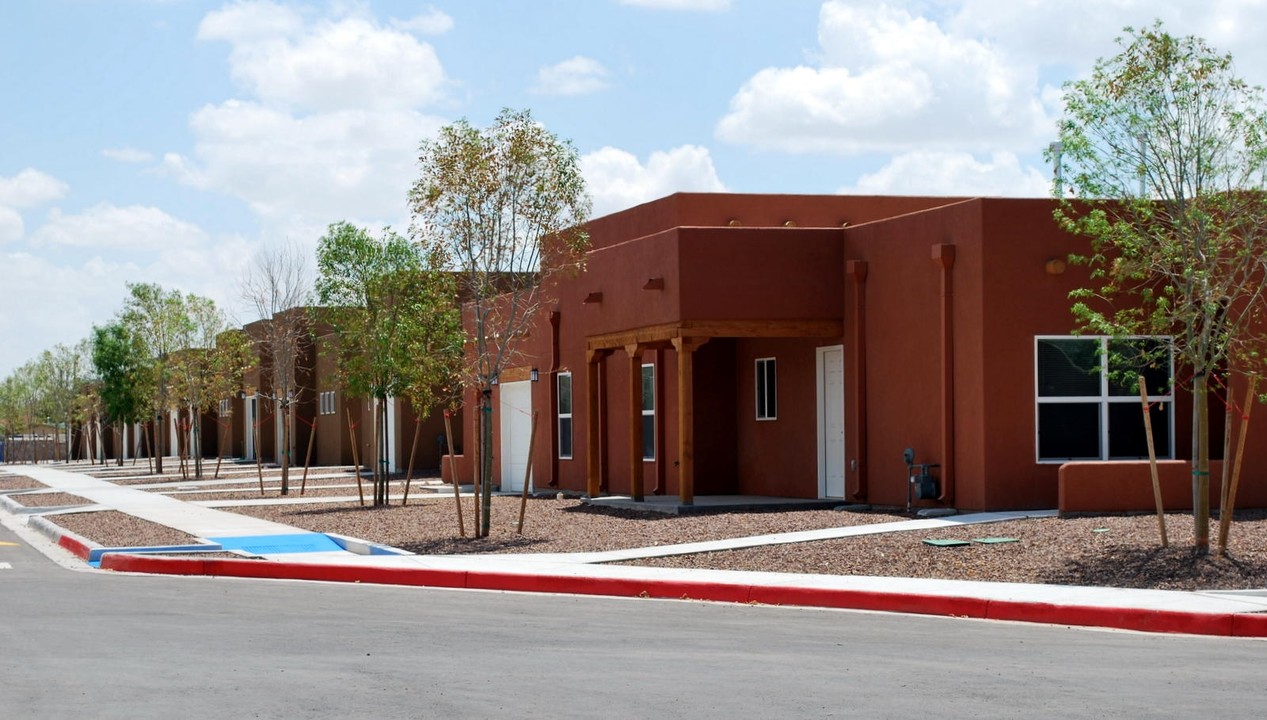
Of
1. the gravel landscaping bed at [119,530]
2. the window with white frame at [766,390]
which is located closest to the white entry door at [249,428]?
the gravel landscaping bed at [119,530]

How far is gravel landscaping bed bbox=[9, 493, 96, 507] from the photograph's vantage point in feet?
102

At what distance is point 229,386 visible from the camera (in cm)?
4400

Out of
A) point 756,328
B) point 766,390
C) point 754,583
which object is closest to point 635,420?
point 766,390

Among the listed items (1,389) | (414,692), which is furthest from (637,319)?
(1,389)

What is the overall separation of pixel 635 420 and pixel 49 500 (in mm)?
15546

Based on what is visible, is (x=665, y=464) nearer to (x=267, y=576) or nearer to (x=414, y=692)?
(x=267, y=576)

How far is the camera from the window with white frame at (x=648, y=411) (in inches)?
1054

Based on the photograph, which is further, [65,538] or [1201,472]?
[65,538]

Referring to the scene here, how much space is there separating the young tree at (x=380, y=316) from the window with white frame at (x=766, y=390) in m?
4.96

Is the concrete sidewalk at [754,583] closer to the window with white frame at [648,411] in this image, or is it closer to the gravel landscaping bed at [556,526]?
the gravel landscaping bed at [556,526]

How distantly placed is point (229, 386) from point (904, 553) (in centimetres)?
3158

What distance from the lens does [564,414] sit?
29.3m

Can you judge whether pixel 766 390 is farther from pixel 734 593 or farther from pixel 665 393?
pixel 734 593

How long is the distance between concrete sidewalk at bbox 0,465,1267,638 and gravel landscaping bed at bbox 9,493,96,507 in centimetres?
1039
